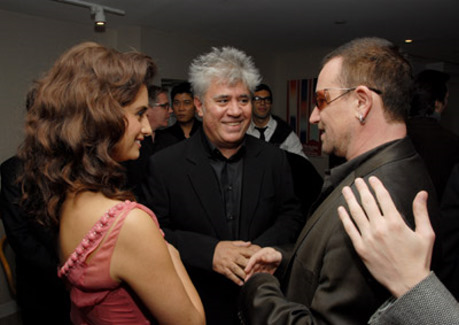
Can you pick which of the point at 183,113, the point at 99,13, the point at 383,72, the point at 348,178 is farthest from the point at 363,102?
the point at 183,113

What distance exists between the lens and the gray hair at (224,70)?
193 centimetres

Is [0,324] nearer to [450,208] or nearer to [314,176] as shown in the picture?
[314,176]

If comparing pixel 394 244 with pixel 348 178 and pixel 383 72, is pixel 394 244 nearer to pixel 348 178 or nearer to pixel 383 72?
pixel 348 178

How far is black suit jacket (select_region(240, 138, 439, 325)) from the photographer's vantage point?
0.86 meters

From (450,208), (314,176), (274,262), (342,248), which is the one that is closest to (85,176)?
(342,248)

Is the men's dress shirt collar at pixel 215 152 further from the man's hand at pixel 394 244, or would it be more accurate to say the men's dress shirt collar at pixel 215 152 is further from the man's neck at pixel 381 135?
the man's hand at pixel 394 244

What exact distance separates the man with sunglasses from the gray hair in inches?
27.9

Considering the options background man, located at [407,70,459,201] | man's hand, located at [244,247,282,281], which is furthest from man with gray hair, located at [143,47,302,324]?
background man, located at [407,70,459,201]

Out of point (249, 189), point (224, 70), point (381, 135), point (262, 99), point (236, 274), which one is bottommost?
point (236, 274)

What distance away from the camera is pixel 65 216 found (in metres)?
1.05

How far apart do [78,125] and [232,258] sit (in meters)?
0.95

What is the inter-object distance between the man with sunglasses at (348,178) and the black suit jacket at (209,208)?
1.98 feet

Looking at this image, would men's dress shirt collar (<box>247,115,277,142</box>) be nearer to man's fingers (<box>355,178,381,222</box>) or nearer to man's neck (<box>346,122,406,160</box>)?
man's neck (<box>346,122,406,160</box>)

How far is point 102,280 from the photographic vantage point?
97 centimetres
